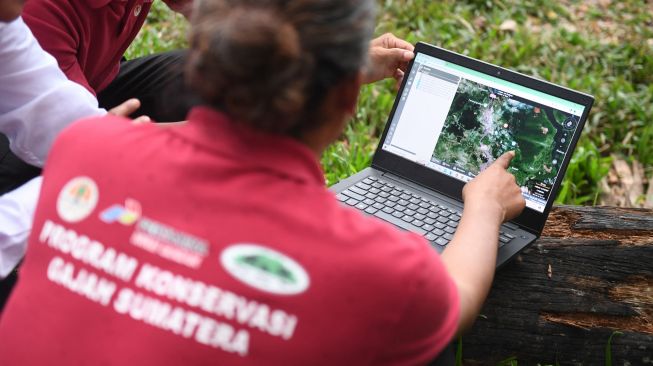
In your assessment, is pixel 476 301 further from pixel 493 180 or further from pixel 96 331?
pixel 96 331

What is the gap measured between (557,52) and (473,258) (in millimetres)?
2827

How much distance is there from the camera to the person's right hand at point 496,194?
1549 millimetres

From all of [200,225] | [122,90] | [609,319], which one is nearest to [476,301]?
[200,225]

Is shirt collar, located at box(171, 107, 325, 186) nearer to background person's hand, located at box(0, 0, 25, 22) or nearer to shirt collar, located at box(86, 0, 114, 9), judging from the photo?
background person's hand, located at box(0, 0, 25, 22)

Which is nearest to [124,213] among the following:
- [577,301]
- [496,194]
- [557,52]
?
[496,194]

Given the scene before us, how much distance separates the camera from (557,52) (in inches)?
155

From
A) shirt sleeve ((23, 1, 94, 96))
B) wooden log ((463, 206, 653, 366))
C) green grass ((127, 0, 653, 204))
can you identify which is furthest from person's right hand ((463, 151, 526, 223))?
green grass ((127, 0, 653, 204))

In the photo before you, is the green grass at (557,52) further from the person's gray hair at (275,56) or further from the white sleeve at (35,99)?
the person's gray hair at (275,56)

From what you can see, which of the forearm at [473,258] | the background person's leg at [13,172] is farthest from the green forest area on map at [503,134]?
the background person's leg at [13,172]

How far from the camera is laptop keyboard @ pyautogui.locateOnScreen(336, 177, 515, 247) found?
1.86 metres

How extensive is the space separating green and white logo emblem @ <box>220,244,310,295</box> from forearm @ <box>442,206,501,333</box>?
0.35 metres

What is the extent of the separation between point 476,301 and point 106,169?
2.11ft

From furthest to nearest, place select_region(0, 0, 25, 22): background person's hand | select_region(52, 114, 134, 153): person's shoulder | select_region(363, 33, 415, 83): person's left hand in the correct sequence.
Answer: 1. select_region(363, 33, 415, 83): person's left hand
2. select_region(0, 0, 25, 22): background person's hand
3. select_region(52, 114, 134, 153): person's shoulder

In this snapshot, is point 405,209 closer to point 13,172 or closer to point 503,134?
point 503,134
